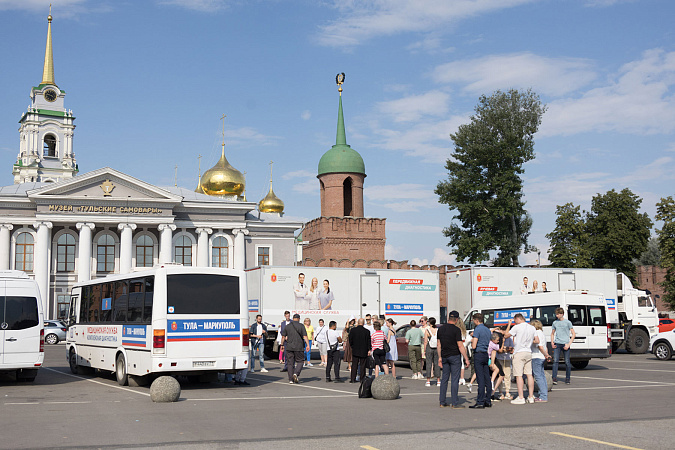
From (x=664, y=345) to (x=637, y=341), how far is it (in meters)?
5.48

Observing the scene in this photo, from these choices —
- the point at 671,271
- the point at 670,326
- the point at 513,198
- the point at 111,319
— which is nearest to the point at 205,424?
the point at 111,319

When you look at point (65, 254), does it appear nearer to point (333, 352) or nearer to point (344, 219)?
point (344, 219)

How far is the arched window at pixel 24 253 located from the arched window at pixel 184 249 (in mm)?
10325

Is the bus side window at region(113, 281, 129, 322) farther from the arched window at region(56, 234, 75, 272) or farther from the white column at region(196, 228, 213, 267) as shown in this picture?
the arched window at region(56, 234, 75, 272)

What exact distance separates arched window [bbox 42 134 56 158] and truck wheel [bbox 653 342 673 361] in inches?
3424

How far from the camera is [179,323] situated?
1545 centimetres

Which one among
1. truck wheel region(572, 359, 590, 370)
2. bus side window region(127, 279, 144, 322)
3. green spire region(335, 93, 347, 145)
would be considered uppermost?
green spire region(335, 93, 347, 145)

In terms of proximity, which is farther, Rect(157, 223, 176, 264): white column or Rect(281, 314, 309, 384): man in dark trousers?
Rect(157, 223, 176, 264): white column

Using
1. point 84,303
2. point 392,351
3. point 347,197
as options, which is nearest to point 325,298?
point 392,351

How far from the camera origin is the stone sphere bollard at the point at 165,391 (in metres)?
13.3

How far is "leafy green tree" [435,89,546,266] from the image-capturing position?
5244 centimetres

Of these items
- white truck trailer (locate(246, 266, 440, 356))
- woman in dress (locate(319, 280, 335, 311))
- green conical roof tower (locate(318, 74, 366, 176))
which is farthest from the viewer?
green conical roof tower (locate(318, 74, 366, 176))

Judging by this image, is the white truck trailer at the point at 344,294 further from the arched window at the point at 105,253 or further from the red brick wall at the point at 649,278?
the red brick wall at the point at 649,278

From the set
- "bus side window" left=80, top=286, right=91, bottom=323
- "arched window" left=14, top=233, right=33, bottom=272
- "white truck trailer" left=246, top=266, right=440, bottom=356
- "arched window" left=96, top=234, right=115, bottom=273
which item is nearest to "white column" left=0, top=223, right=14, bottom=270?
"arched window" left=14, top=233, right=33, bottom=272
